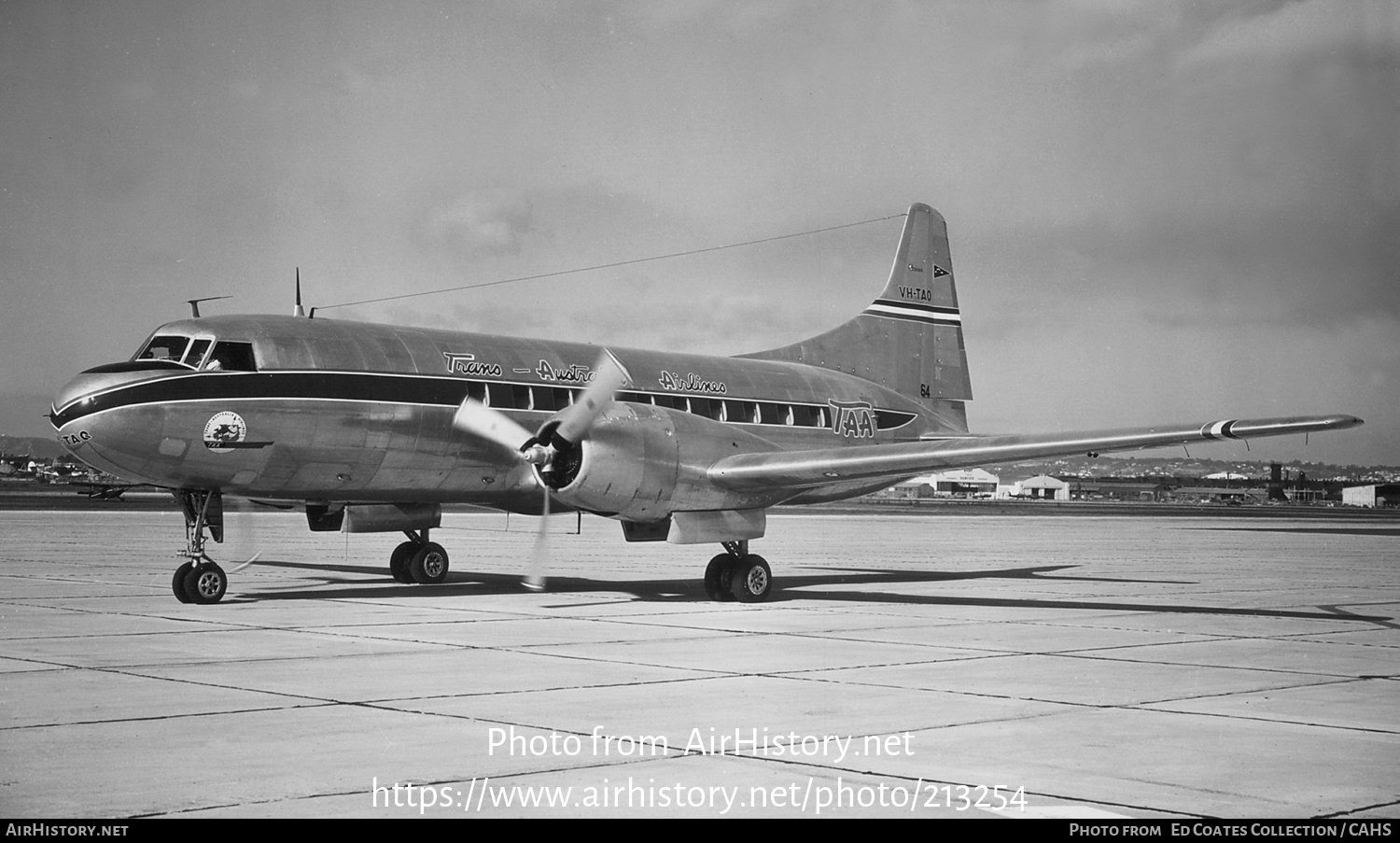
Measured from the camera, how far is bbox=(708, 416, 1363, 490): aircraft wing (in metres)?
18.4

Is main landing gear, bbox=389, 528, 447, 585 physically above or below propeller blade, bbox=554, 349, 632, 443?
below

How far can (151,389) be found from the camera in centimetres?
1770

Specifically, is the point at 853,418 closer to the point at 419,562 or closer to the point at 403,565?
the point at 419,562

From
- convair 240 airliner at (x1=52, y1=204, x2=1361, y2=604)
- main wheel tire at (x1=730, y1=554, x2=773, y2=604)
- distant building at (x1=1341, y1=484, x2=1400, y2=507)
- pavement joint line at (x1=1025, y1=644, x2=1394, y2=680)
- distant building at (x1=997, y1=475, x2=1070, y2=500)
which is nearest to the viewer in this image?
pavement joint line at (x1=1025, y1=644, x2=1394, y2=680)

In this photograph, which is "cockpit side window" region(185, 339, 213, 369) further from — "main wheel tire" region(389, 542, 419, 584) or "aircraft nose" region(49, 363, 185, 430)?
"main wheel tire" region(389, 542, 419, 584)

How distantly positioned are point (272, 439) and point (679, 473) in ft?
18.7

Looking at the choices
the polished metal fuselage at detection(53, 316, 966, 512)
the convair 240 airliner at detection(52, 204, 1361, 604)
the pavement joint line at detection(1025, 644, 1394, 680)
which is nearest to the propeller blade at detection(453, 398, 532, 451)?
the convair 240 airliner at detection(52, 204, 1361, 604)

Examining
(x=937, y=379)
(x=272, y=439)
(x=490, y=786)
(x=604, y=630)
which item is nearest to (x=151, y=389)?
(x=272, y=439)

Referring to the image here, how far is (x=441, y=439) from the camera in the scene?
2008cm

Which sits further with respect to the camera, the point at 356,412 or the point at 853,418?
the point at 853,418

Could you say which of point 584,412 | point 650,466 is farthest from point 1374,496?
point 584,412

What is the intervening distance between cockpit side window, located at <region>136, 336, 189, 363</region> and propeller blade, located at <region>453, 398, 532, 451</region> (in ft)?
13.0

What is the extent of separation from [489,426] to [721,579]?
418 cm

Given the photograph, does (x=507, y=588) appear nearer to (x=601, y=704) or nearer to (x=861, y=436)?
(x=861, y=436)
